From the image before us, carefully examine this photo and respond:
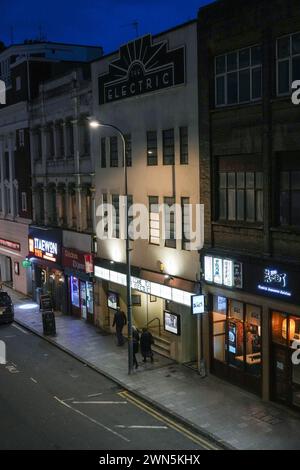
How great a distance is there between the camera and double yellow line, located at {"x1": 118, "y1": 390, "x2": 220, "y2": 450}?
1720 cm

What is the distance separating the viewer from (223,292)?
2192cm

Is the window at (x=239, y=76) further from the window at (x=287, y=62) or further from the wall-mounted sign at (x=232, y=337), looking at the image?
the wall-mounted sign at (x=232, y=337)

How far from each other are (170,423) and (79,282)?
15910 mm

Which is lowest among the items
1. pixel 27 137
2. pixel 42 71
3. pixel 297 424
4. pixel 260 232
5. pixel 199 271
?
pixel 297 424

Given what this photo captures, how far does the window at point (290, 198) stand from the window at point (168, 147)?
6296 mm

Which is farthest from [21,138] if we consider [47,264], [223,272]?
[223,272]

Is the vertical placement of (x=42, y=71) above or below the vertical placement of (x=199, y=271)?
above

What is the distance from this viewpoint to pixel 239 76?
69.2 feet

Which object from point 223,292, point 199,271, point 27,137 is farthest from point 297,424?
point 27,137

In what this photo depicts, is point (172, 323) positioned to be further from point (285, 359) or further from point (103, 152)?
point (103, 152)

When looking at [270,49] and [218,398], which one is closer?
[270,49]

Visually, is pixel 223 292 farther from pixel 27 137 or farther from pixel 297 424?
pixel 27 137

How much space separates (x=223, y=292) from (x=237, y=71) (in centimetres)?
820

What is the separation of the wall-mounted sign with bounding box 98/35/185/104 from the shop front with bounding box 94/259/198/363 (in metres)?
8.29
